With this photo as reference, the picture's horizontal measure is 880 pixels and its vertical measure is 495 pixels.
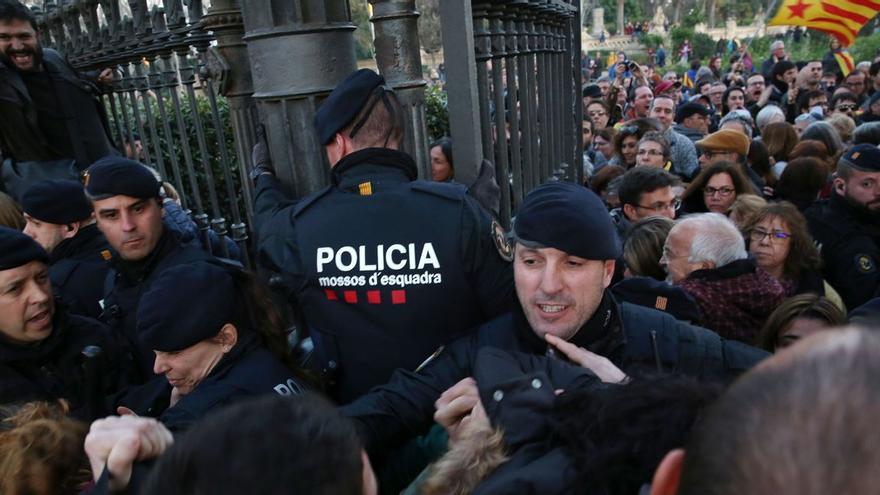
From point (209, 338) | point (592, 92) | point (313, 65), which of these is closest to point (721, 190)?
point (313, 65)

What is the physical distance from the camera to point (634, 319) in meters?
1.93

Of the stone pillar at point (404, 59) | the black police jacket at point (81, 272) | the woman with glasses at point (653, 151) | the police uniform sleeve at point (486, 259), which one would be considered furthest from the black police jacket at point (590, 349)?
the woman with glasses at point (653, 151)

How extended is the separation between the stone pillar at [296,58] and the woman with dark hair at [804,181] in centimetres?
346

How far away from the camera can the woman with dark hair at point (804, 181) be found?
14.0 feet

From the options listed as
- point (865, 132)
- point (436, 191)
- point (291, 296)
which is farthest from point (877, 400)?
point (865, 132)

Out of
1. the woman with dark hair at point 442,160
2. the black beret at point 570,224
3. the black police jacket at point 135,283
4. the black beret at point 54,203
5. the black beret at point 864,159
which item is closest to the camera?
the black beret at point 570,224

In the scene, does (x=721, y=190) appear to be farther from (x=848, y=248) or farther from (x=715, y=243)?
(x=715, y=243)

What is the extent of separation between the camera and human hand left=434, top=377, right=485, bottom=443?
146 centimetres

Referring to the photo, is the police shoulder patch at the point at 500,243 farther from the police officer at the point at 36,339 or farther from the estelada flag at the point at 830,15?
the estelada flag at the point at 830,15

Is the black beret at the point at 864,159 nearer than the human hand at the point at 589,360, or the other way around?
the human hand at the point at 589,360

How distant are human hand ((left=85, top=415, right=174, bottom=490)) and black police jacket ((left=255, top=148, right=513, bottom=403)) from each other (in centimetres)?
85

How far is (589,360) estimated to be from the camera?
167 cm

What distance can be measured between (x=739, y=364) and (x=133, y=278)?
2.31 metres

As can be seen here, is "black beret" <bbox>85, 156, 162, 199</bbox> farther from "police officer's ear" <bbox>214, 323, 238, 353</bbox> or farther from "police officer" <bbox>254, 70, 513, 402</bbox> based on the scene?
"police officer's ear" <bbox>214, 323, 238, 353</bbox>
